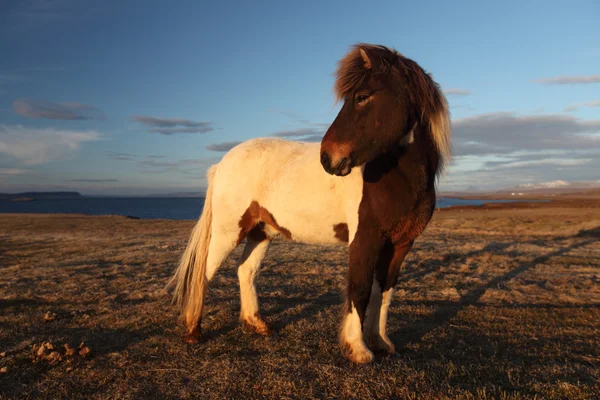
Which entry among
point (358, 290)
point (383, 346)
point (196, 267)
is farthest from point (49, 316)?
point (383, 346)

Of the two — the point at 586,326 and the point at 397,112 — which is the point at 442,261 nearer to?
the point at 586,326

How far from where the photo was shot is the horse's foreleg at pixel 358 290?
11.1ft

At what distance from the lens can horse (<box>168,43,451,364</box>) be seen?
10.5ft

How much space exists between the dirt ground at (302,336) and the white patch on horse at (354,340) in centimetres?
16

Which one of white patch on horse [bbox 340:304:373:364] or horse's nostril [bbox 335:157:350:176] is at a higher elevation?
horse's nostril [bbox 335:157:350:176]

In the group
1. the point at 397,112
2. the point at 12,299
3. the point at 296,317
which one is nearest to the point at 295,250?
the point at 296,317

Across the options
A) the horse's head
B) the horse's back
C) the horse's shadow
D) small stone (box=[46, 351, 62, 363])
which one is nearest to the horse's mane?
the horse's head

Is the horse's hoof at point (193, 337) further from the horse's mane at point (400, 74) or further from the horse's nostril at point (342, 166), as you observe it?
the horse's mane at point (400, 74)

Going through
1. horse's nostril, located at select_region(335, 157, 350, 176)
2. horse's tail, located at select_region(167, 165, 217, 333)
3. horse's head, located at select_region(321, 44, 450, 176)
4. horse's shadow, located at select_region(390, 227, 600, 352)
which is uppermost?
horse's head, located at select_region(321, 44, 450, 176)

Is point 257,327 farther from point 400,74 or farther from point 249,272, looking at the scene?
point 400,74

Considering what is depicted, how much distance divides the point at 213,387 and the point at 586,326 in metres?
4.78

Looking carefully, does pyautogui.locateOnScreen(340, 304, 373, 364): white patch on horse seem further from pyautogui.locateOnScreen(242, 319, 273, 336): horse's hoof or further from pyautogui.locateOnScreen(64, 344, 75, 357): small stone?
pyautogui.locateOnScreen(64, 344, 75, 357): small stone

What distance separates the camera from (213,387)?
10.4 ft

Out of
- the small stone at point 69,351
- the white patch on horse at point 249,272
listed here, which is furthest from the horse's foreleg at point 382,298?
the small stone at point 69,351
